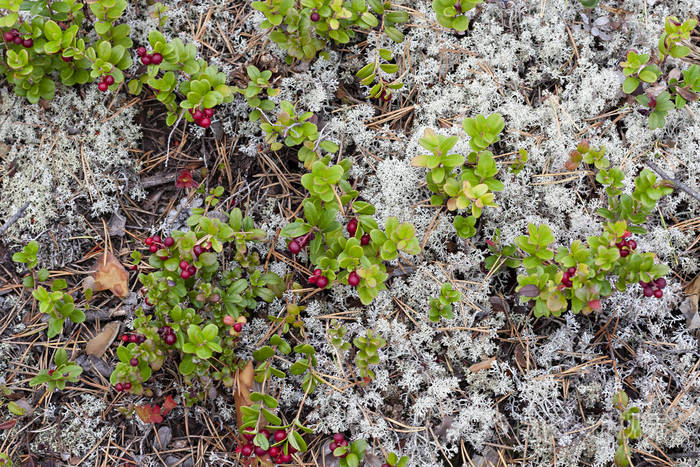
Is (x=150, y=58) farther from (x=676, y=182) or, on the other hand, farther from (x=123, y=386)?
(x=676, y=182)

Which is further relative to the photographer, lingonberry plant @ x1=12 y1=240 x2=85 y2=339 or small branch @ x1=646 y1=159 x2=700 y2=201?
small branch @ x1=646 y1=159 x2=700 y2=201

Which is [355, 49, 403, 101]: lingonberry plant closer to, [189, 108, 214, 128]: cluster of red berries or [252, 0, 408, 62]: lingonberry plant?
[252, 0, 408, 62]: lingonberry plant

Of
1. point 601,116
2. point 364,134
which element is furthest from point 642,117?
point 364,134

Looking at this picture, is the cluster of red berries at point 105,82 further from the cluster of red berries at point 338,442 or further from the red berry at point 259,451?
the cluster of red berries at point 338,442

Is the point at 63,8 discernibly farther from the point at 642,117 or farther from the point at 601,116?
the point at 642,117

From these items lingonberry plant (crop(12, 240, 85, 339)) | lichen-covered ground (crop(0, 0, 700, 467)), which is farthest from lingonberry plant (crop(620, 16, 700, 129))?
lingonberry plant (crop(12, 240, 85, 339))

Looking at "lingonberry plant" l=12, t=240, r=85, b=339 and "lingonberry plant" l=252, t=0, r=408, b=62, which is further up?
"lingonberry plant" l=252, t=0, r=408, b=62

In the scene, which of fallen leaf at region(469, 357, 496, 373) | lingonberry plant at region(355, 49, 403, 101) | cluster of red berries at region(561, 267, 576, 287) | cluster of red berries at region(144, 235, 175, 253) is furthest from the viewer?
lingonberry plant at region(355, 49, 403, 101)
